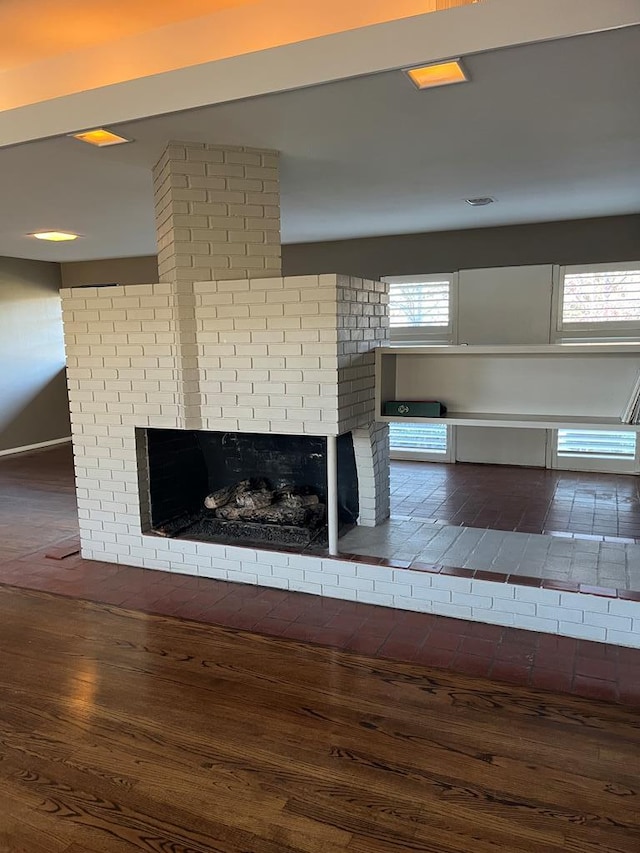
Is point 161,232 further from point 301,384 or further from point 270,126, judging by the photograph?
point 301,384

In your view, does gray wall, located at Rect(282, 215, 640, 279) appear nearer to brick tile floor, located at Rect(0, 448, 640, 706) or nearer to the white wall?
the white wall

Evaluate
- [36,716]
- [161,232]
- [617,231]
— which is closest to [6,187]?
[161,232]

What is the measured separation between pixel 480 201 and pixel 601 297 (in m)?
1.65

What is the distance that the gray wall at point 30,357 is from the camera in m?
7.07

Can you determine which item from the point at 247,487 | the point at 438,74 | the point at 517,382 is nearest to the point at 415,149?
the point at 438,74

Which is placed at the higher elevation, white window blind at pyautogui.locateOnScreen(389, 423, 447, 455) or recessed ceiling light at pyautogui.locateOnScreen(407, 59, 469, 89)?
recessed ceiling light at pyautogui.locateOnScreen(407, 59, 469, 89)

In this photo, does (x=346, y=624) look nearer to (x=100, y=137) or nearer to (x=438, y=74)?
(x=438, y=74)

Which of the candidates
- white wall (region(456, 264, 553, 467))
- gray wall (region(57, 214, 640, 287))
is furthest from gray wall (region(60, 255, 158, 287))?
white wall (region(456, 264, 553, 467))

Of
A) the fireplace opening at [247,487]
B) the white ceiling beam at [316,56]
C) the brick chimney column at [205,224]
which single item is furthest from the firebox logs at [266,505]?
the white ceiling beam at [316,56]

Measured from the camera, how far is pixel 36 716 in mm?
2182

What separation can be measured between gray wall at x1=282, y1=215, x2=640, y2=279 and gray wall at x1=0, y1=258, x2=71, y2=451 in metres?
3.16

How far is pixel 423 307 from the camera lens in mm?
6070

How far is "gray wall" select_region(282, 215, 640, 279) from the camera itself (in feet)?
17.4

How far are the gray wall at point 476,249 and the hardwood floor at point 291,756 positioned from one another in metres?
4.29
